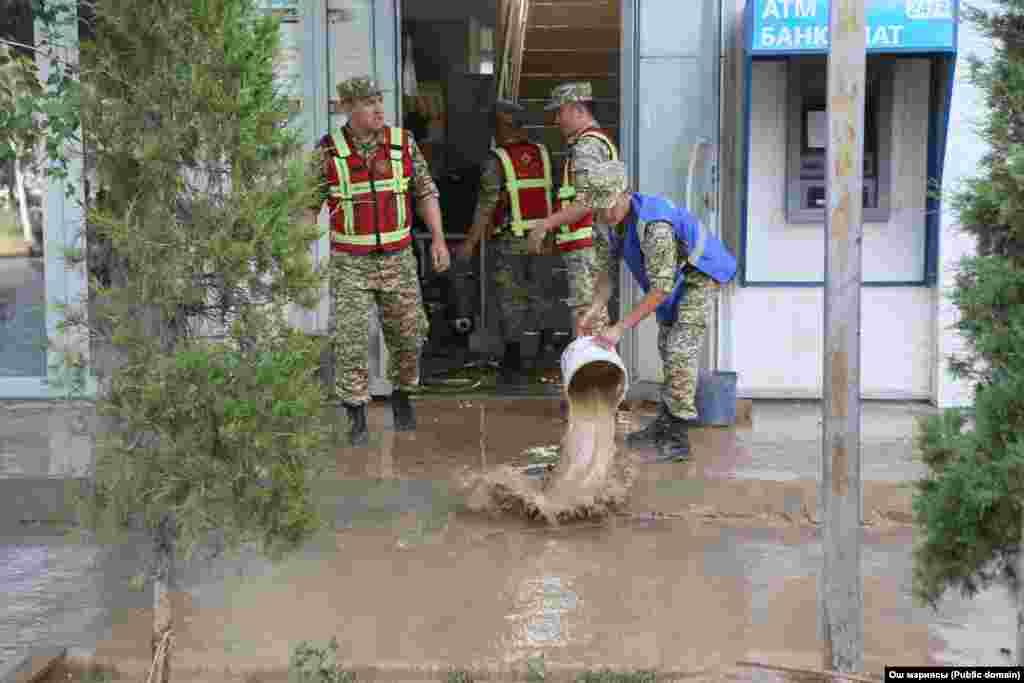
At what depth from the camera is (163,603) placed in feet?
14.1

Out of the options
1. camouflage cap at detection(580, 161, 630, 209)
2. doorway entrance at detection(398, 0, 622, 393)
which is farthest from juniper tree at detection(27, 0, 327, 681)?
doorway entrance at detection(398, 0, 622, 393)

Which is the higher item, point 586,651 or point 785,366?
point 785,366

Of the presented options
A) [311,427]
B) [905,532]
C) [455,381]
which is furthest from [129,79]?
[455,381]

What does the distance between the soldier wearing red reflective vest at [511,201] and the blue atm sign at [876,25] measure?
1.91 meters

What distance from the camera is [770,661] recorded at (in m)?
4.61

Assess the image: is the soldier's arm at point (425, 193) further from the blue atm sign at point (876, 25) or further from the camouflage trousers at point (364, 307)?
the blue atm sign at point (876, 25)

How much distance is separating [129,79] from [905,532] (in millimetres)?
3978

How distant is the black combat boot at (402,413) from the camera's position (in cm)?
786

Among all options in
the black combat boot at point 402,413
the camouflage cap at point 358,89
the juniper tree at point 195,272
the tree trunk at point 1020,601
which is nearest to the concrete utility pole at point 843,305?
the tree trunk at point 1020,601

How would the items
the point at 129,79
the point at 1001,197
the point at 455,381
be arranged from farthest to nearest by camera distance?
the point at 455,381, the point at 129,79, the point at 1001,197

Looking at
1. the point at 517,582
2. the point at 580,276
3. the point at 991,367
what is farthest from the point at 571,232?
the point at 991,367

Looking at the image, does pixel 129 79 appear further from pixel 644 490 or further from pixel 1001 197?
pixel 644 490

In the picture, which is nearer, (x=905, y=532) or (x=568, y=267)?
(x=905, y=532)

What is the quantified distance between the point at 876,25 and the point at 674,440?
103 inches
